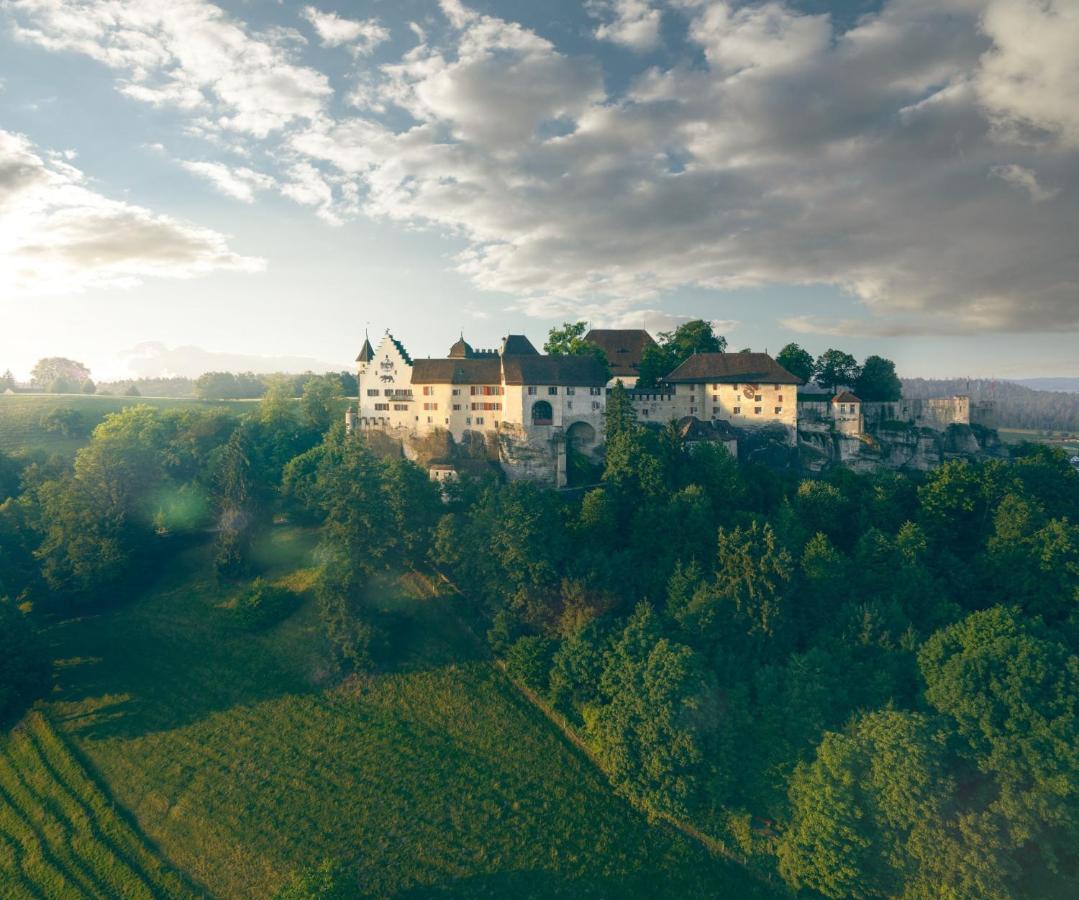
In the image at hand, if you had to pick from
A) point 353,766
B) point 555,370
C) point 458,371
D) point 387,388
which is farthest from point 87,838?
point 555,370

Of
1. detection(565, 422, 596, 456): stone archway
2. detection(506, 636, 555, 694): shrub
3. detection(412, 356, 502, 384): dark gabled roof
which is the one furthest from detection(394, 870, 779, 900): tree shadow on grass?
detection(412, 356, 502, 384): dark gabled roof

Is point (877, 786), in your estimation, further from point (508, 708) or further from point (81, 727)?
point (81, 727)

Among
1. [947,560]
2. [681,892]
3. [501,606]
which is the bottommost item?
[681,892]

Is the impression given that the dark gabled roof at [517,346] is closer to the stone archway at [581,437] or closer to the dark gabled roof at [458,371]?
the dark gabled roof at [458,371]

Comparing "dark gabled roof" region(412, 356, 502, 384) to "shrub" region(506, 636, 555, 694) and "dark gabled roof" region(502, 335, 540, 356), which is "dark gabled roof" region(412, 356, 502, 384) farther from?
"shrub" region(506, 636, 555, 694)

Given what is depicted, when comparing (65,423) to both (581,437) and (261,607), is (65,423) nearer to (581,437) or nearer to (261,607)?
(261,607)

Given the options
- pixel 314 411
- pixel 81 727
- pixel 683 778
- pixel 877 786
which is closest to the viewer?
pixel 877 786

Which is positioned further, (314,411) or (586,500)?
(314,411)

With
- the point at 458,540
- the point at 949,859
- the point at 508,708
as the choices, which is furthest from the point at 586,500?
the point at 949,859
